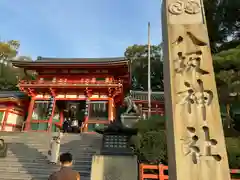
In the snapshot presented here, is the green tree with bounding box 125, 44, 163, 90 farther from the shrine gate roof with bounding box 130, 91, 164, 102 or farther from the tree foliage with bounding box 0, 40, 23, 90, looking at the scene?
the tree foliage with bounding box 0, 40, 23, 90

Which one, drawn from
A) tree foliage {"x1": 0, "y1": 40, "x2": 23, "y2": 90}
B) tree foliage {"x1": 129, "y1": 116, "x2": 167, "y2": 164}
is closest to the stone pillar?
tree foliage {"x1": 129, "y1": 116, "x2": 167, "y2": 164}

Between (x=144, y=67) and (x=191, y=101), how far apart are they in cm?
3050

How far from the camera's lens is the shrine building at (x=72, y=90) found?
1498 cm

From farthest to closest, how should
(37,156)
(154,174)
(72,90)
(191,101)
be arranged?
(72,90) < (37,156) < (154,174) < (191,101)

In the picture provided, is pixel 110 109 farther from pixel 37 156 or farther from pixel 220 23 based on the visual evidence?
pixel 220 23

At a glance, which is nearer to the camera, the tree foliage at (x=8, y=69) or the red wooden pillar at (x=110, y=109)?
the red wooden pillar at (x=110, y=109)

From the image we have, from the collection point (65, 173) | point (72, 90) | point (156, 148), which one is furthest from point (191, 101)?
point (72, 90)

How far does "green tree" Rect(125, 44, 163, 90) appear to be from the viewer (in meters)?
32.0

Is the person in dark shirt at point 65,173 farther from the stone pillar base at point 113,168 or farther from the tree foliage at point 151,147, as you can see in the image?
the tree foliage at point 151,147

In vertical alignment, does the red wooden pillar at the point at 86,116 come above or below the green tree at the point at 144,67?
below

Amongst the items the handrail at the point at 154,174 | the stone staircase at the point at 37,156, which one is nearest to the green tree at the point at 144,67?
the stone staircase at the point at 37,156

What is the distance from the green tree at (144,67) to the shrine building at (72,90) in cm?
1504

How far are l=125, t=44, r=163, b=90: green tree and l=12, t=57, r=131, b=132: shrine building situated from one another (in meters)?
15.0

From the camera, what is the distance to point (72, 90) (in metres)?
16.1
